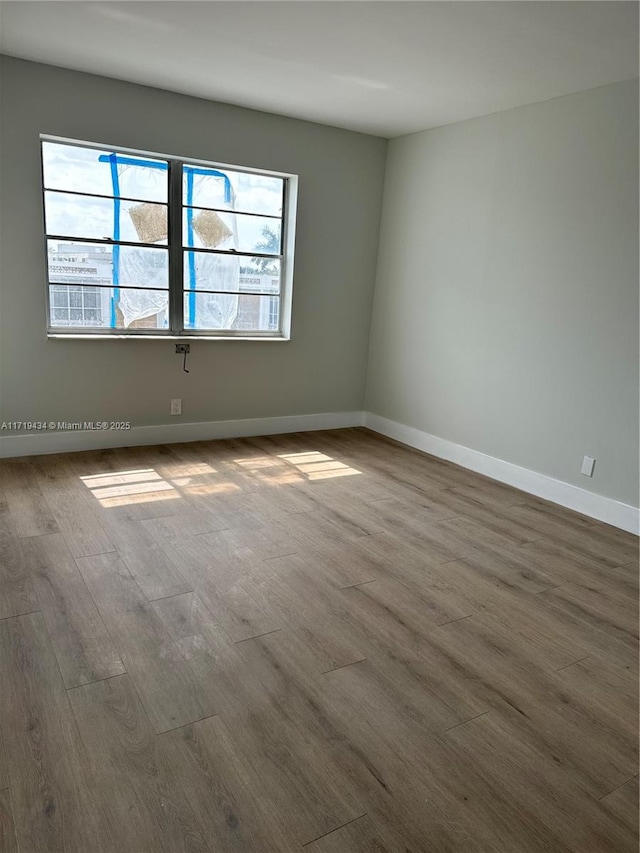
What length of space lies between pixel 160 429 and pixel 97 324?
0.90m

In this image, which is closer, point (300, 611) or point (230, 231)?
point (300, 611)

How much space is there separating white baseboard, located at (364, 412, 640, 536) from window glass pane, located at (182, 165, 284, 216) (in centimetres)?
209

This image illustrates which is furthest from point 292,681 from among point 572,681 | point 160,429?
point 160,429

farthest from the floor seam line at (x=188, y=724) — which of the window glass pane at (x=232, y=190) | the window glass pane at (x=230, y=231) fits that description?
the window glass pane at (x=232, y=190)

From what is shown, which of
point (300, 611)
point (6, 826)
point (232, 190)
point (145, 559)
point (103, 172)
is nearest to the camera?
point (6, 826)

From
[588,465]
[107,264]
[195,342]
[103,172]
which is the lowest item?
[588,465]

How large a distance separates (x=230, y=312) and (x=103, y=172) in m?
1.32

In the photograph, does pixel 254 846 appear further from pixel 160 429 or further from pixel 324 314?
pixel 324 314

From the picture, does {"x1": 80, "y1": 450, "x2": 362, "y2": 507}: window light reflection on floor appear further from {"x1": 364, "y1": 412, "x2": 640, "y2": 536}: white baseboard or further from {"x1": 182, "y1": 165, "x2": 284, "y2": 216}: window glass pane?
{"x1": 182, "y1": 165, "x2": 284, "y2": 216}: window glass pane

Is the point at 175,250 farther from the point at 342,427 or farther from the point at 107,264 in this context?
the point at 342,427

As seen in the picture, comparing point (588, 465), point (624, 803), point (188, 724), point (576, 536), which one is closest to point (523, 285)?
point (588, 465)

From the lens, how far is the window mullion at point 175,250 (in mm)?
4312

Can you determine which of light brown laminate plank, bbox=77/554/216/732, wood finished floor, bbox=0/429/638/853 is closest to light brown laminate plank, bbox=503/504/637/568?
wood finished floor, bbox=0/429/638/853

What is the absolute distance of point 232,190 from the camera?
15.0ft
